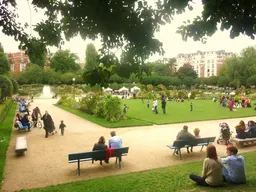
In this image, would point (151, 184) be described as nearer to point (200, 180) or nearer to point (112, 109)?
point (200, 180)

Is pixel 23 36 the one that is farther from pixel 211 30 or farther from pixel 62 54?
pixel 62 54

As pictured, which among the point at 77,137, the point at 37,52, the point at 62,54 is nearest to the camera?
the point at 37,52

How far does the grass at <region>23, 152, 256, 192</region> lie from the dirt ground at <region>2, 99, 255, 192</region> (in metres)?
0.87

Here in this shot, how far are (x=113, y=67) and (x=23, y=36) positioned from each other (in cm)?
347

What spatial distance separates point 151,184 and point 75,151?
5.34 meters

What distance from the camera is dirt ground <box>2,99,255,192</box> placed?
8203 millimetres

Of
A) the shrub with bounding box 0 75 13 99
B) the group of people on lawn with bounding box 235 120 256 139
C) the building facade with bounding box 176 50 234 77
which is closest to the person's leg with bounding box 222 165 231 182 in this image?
the group of people on lawn with bounding box 235 120 256 139

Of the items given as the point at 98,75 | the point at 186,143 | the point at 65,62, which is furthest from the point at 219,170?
the point at 65,62

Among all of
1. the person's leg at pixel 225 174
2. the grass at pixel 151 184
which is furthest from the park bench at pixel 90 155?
the person's leg at pixel 225 174

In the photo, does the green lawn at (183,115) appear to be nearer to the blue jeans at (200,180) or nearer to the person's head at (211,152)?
the blue jeans at (200,180)

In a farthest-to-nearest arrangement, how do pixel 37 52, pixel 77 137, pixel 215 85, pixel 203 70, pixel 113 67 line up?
pixel 203 70
pixel 215 85
pixel 77 137
pixel 37 52
pixel 113 67

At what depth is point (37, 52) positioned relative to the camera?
7.06 meters

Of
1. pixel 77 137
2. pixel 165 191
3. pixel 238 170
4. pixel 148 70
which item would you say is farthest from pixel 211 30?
pixel 77 137

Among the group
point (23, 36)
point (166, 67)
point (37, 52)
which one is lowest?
point (37, 52)
